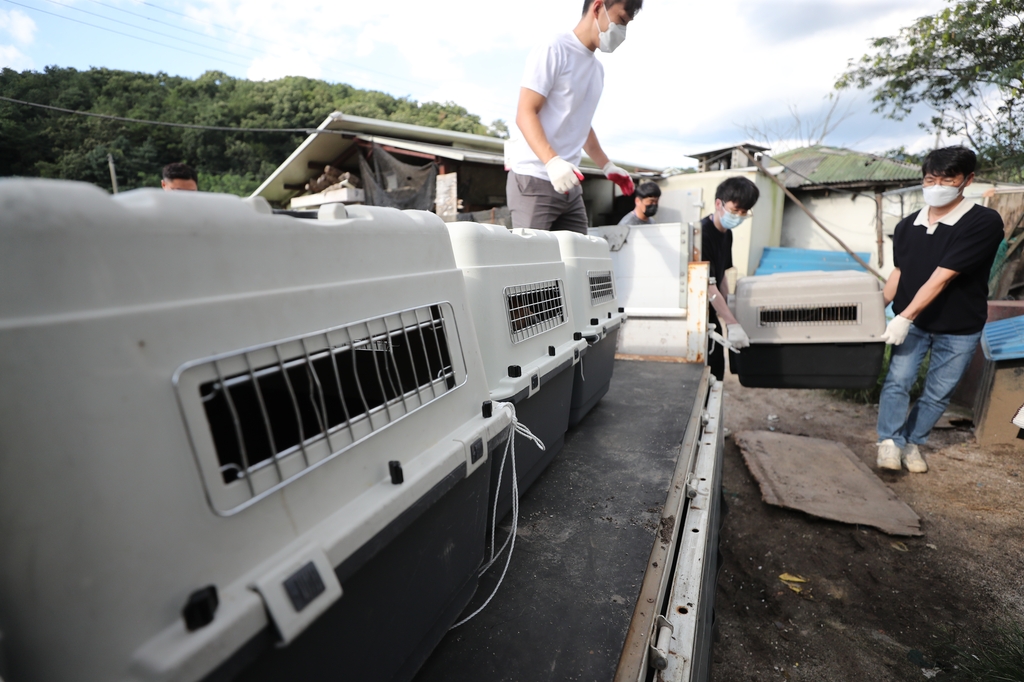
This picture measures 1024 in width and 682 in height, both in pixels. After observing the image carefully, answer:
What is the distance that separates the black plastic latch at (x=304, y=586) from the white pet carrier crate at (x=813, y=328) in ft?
9.20

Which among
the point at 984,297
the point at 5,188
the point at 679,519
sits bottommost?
the point at 679,519

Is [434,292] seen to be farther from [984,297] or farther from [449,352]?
[984,297]

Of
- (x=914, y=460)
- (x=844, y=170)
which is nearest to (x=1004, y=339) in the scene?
(x=914, y=460)

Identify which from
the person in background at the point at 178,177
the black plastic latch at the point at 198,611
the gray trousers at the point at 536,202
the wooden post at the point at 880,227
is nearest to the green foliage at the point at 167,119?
the person in background at the point at 178,177

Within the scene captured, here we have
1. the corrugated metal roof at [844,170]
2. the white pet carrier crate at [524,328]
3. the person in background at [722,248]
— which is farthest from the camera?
the corrugated metal roof at [844,170]

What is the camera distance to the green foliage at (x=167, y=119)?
6.13 feet

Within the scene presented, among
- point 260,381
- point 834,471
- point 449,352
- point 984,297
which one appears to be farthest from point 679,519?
point 984,297

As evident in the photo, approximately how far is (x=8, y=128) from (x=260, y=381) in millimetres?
2097

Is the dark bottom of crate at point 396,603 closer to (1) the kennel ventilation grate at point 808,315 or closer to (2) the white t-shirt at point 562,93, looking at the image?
(2) the white t-shirt at point 562,93

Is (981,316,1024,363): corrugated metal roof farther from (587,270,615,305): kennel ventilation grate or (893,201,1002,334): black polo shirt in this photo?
(587,270,615,305): kennel ventilation grate

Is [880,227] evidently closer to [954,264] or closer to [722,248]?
[722,248]

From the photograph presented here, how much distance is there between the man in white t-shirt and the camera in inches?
79.7

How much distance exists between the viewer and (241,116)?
1986cm

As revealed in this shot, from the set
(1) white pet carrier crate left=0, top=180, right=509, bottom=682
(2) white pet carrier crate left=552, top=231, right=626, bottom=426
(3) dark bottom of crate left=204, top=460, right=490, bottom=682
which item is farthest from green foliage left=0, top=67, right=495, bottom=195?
(2) white pet carrier crate left=552, top=231, right=626, bottom=426
